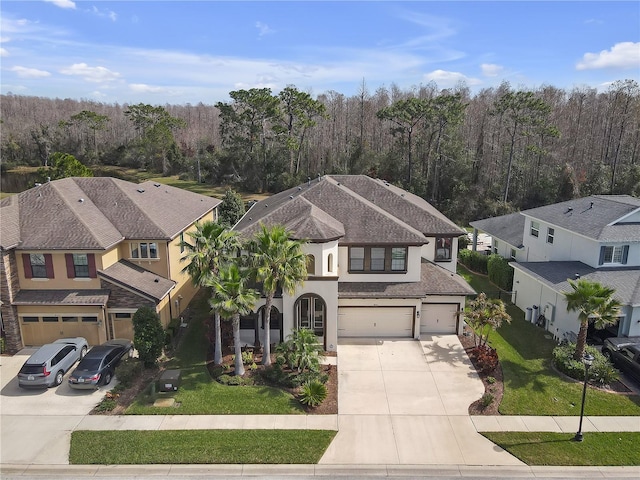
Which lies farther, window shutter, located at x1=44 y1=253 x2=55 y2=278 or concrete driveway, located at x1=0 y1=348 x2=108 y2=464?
window shutter, located at x1=44 y1=253 x2=55 y2=278

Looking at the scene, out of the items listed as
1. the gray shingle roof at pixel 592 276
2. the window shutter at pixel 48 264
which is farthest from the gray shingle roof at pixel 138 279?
the gray shingle roof at pixel 592 276

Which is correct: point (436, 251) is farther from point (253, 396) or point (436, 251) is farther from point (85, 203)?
point (85, 203)

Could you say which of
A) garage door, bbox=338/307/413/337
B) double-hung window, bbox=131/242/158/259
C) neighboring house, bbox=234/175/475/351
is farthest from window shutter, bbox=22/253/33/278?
garage door, bbox=338/307/413/337

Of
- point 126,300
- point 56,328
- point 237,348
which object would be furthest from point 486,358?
point 56,328

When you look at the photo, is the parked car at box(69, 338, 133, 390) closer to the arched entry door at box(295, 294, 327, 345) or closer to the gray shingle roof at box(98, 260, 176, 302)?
the gray shingle roof at box(98, 260, 176, 302)

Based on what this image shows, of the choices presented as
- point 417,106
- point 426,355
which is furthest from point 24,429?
point 417,106
